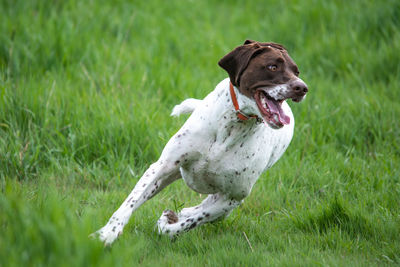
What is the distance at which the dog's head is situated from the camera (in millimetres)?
3396

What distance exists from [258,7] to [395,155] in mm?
4533

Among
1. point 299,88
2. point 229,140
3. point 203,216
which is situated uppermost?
point 299,88

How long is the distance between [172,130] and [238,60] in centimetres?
199

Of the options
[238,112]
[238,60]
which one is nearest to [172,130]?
[238,112]

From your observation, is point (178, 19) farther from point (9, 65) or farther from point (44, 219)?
point (44, 219)

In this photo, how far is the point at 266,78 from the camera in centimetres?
347

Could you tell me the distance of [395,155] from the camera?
19.2 ft

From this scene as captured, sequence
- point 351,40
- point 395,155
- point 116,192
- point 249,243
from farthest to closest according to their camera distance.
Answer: point 351,40
point 395,155
point 116,192
point 249,243

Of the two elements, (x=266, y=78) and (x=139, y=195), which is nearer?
(x=266, y=78)

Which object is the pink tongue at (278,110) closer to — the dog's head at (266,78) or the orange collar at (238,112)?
the dog's head at (266,78)

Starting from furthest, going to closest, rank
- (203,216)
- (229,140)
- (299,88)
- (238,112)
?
(203,216) → (229,140) → (238,112) → (299,88)

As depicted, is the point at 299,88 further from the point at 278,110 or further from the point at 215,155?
the point at 215,155

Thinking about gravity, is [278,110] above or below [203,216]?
above

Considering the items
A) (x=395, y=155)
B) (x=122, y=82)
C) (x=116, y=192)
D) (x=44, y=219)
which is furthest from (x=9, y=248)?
(x=395, y=155)
